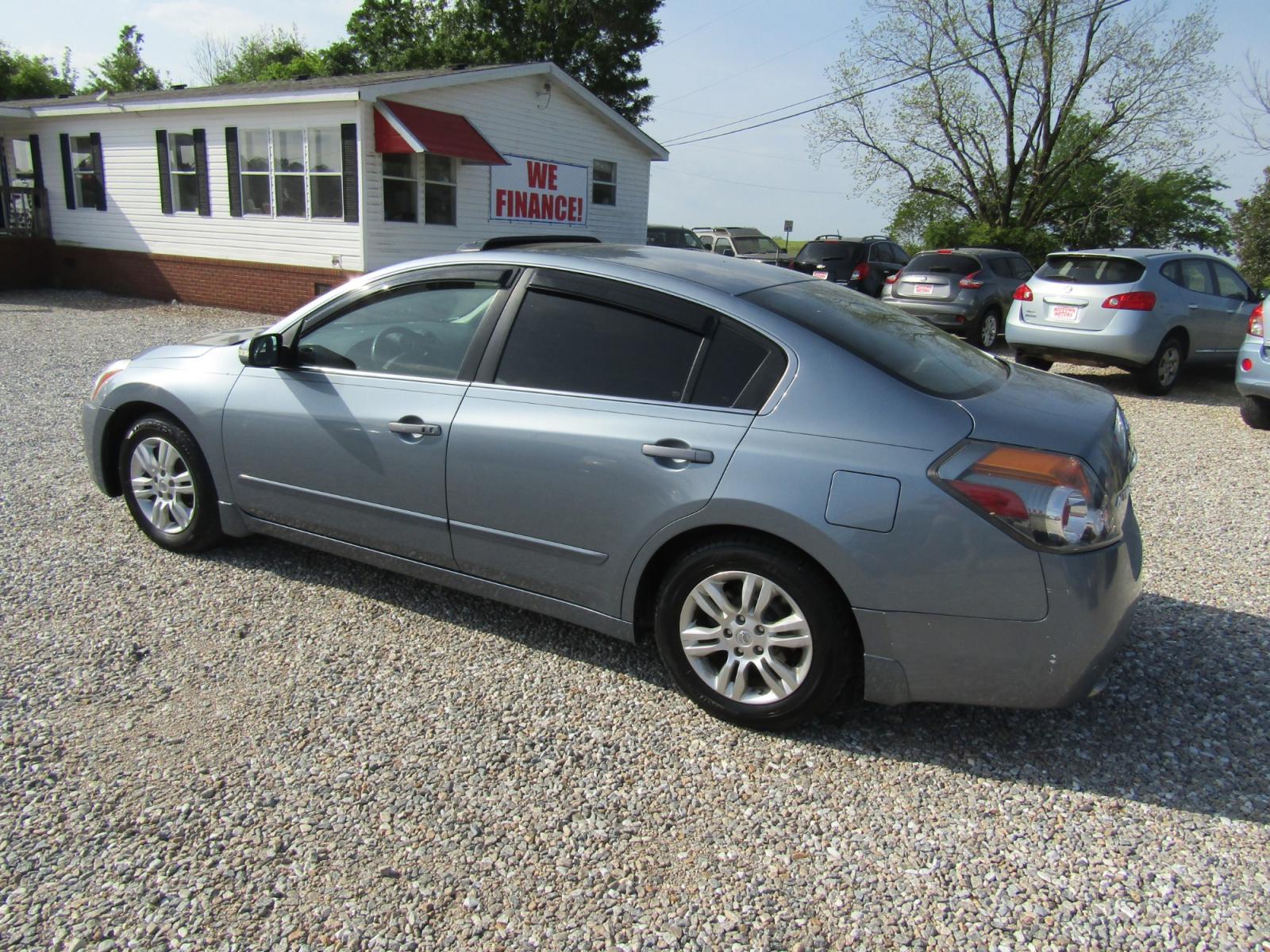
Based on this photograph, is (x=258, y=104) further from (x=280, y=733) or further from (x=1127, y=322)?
(x=280, y=733)

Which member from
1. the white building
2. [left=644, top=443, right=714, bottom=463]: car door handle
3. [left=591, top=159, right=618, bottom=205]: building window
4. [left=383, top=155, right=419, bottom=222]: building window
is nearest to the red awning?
the white building

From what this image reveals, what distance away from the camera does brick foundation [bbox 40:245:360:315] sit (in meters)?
15.6

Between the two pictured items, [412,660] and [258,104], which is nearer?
[412,660]

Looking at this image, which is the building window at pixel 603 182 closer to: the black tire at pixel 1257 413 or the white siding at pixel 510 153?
the white siding at pixel 510 153

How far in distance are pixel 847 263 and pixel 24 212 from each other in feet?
56.5

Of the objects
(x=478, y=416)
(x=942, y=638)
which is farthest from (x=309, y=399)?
(x=942, y=638)

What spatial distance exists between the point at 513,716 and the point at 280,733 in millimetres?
776

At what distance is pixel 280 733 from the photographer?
3039mm

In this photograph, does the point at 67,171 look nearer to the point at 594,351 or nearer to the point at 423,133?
the point at 423,133

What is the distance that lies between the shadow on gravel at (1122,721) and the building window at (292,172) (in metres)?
12.6

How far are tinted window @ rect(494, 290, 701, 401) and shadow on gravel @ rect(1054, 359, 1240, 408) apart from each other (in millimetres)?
7123

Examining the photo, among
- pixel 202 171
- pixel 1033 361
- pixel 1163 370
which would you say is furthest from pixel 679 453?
pixel 202 171

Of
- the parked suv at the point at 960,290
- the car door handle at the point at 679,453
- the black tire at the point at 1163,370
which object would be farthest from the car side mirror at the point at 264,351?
the parked suv at the point at 960,290

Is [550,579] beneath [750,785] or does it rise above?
above
